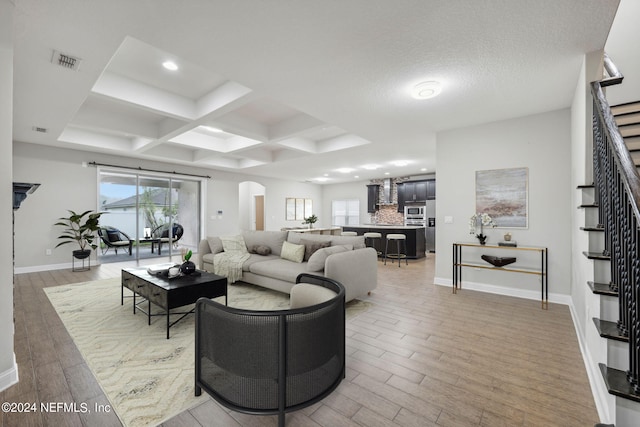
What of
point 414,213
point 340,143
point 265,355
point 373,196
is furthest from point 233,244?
point 373,196

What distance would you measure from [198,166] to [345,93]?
629 centimetres

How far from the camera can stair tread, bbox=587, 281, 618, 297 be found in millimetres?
1643

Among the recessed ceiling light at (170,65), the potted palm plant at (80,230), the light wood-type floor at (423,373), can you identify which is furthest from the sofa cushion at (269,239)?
the potted palm plant at (80,230)

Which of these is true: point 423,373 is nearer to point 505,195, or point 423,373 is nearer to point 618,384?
point 618,384

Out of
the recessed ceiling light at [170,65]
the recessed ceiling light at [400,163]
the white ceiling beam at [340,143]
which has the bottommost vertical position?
the recessed ceiling light at [400,163]

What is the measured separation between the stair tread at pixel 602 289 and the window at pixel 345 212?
976cm

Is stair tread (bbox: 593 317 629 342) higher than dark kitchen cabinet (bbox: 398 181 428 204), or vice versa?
dark kitchen cabinet (bbox: 398 181 428 204)

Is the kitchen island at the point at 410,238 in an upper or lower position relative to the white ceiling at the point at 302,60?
lower

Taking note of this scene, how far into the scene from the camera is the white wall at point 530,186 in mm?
3746

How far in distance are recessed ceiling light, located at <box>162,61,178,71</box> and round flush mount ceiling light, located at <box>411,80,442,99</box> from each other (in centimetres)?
278

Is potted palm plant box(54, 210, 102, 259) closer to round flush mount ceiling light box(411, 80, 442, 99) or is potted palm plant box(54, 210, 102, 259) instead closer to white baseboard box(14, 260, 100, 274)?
white baseboard box(14, 260, 100, 274)

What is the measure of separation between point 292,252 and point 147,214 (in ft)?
16.9

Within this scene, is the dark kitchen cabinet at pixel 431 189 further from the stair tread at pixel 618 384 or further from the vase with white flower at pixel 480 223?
the stair tread at pixel 618 384

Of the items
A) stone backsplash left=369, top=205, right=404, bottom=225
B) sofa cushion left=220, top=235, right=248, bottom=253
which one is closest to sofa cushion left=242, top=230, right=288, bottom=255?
sofa cushion left=220, top=235, right=248, bottom=253
